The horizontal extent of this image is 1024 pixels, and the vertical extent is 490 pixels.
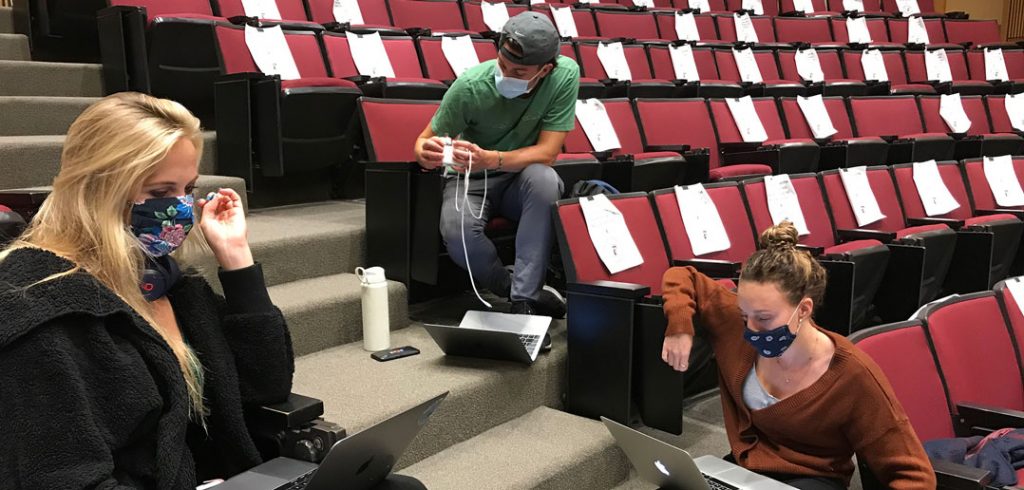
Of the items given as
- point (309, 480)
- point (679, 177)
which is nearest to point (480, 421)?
point (309, 480)

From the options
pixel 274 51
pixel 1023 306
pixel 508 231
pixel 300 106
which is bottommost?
pixel 1023 306

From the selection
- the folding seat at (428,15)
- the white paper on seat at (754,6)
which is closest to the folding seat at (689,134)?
the folding seat at (428,15)

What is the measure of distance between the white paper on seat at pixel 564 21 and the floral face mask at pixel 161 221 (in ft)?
9.65

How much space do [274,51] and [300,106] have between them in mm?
327

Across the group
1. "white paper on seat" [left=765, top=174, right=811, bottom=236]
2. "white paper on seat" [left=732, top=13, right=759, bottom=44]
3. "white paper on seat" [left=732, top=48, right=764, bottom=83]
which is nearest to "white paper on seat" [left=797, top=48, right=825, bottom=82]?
"white paper on seat" [left=732, top=48, right=764, bottom=83]

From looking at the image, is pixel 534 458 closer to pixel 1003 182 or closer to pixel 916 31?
pixel 1003 182

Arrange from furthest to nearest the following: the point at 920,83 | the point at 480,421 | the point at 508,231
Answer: the point at 920,83 → the point at 508,231 → the point at 480,421

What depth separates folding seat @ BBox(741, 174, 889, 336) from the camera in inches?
65.0

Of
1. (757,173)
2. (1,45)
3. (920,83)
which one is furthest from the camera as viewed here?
(920,83)

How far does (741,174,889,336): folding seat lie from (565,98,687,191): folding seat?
0.22 metres

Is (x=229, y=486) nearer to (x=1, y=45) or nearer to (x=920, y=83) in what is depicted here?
(x=1, y=45)

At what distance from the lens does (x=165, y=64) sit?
1914 mm

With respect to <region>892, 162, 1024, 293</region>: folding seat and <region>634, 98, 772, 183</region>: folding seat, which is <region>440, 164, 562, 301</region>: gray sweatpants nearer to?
<region>634, 98, 772, 183</region>: folding seat

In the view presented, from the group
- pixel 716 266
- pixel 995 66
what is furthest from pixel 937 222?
pixel 995 66
